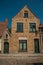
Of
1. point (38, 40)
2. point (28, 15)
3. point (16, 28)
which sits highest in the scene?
point (28, 15)

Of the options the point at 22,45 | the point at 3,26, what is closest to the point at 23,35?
the point at 22,45

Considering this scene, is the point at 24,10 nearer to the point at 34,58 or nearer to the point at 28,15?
the point at 28,15

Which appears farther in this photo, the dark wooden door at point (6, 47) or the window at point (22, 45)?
the dark wooden door at point (6, 47)

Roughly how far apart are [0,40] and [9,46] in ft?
7.05

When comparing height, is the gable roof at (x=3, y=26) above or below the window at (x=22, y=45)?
above

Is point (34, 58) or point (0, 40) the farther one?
point (0, 40)

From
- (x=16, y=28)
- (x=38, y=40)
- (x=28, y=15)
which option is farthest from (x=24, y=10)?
(x=38, y=40)

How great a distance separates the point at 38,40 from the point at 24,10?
660 cm

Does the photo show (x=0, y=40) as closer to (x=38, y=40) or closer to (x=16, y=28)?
(x=16, y=28)

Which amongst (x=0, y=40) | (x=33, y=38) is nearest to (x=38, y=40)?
(x=33, y=38)

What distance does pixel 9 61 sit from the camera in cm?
3105

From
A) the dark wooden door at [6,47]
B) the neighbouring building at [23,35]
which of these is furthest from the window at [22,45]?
the dark wooden door at [6,47]

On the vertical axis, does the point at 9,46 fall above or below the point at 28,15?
below

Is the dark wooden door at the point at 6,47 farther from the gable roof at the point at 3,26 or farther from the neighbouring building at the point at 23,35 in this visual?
the gable roof at the point at 3,26
